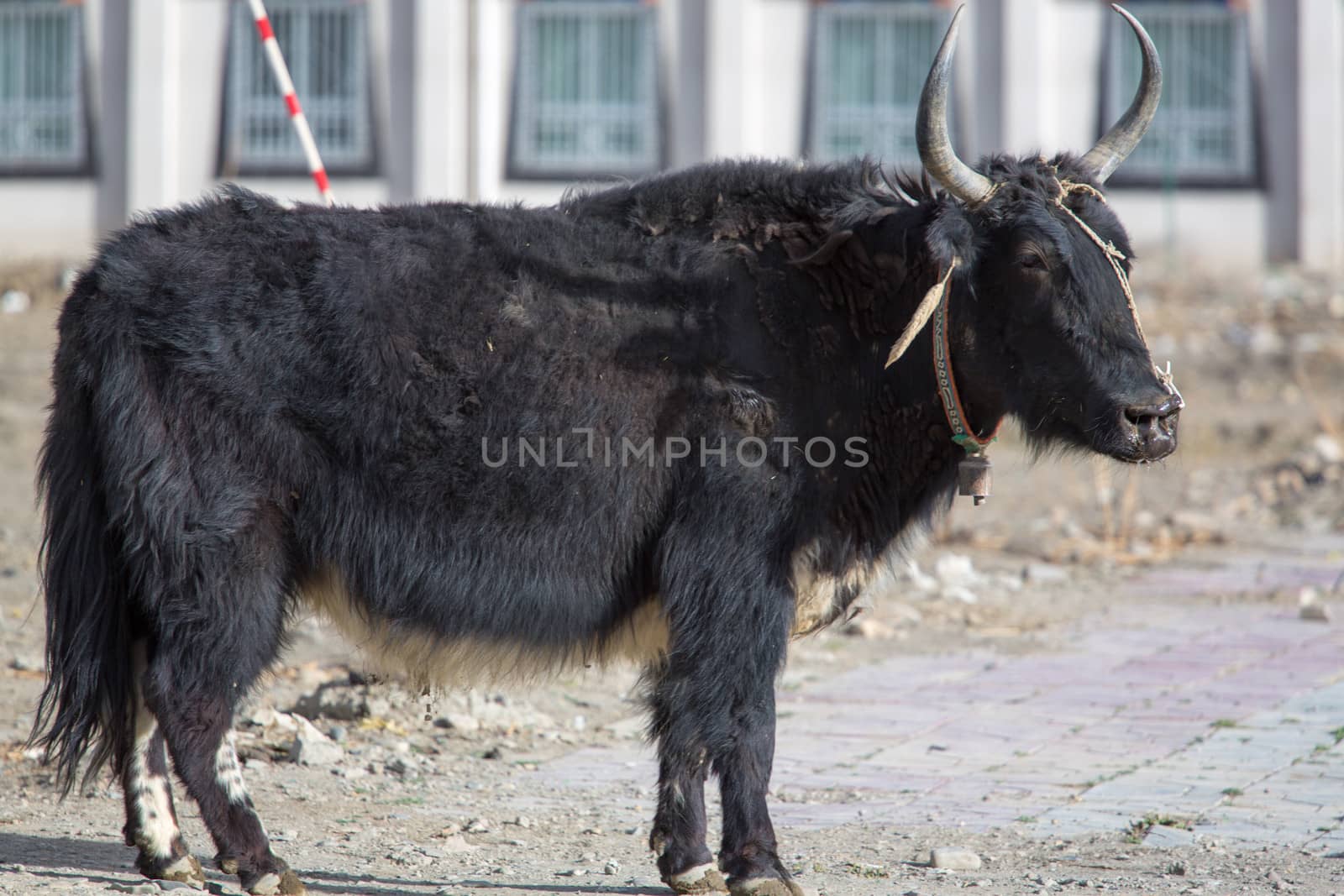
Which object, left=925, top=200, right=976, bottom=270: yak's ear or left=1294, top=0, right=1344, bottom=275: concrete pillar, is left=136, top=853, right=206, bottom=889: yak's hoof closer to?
left=925, top=200, right=976, bottom=270: yak's ear

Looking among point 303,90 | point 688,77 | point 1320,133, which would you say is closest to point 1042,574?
point 688,77

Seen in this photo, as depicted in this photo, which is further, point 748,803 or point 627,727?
point 627,727

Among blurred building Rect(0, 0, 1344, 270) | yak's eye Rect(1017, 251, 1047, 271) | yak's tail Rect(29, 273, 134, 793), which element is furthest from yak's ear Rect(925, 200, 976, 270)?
blurred building Rect(0, 0, 1344, 270)

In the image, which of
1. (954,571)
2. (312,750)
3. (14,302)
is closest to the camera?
(312,750)

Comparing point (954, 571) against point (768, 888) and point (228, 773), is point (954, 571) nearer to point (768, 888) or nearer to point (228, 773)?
point (768, 888)

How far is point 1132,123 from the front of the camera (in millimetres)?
4230

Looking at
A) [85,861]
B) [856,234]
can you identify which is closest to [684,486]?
[856,234]

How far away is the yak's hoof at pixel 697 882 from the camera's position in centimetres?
402

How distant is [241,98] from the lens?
17406mm

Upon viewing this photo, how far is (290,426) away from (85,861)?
1.35 metres

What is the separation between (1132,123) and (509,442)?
6.32 ft

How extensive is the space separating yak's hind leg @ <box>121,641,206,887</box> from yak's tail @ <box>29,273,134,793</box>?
33 millimetres

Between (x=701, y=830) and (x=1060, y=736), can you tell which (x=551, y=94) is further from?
(x=701, y=830)

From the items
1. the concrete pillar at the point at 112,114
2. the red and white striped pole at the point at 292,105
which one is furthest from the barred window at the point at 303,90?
the red and white striped pole at the point at 292,105
